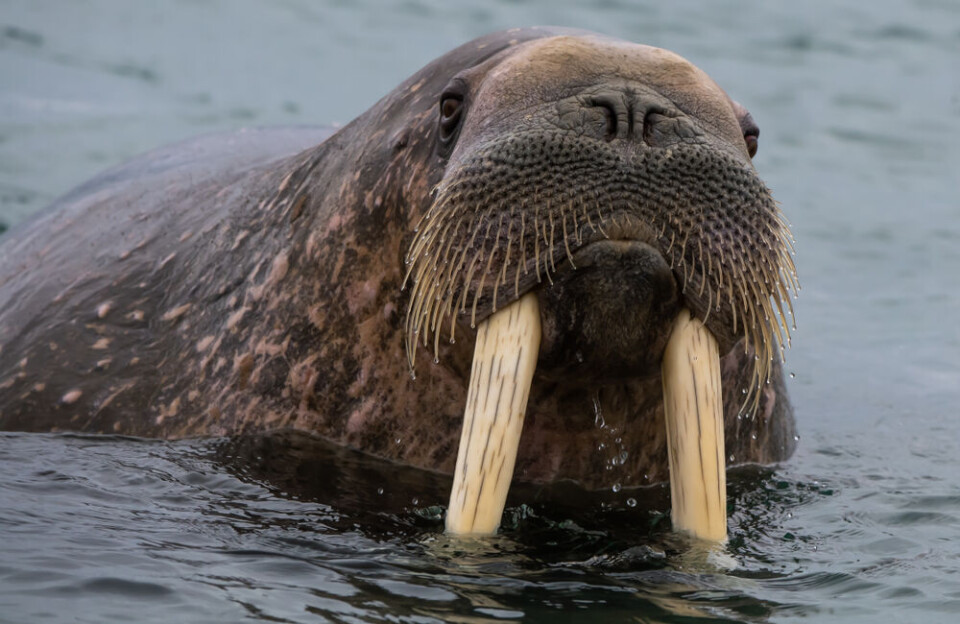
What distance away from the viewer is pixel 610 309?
206 inches

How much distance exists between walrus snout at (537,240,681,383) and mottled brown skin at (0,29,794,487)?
0.03 m

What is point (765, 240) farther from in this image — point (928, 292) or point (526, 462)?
point (928, 292)

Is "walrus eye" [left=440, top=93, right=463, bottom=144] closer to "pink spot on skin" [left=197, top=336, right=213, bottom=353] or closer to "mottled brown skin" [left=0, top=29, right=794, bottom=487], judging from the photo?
"mottled brown skin" [left=0, top=29, right=794, bottom=487]

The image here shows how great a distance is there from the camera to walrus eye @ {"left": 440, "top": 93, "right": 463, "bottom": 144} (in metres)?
5.85

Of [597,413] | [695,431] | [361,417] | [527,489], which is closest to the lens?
[695,431]

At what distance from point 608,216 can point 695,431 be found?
2.48 feet

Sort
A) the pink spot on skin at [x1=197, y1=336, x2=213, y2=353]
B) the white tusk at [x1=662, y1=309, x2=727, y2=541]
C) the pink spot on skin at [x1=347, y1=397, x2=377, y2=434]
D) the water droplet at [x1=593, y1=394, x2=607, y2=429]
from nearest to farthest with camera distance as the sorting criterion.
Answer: the white tusk at [x1=662, y1=309, x2=727, y2=541] → the water droplet at [x1=593, y1=394, x2=607, y2=429] → the pink spot on skin at [x1=347, y1=397, x2=377, y2=434] → the pink spot on skin at [x1=197, y1=336, x2=213, y2=353]

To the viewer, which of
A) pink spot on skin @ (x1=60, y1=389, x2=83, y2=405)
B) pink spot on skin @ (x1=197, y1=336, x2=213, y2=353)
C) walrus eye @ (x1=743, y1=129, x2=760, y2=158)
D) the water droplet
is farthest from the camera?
pink spot on skin @ (x1=60, y1=389, x2=83, y2=405)

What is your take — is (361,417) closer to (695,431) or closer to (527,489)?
(527,489)

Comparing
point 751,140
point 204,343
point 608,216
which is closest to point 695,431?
point 608,216

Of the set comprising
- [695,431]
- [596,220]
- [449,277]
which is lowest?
[695,431]

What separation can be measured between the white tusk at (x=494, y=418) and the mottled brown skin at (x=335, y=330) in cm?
9

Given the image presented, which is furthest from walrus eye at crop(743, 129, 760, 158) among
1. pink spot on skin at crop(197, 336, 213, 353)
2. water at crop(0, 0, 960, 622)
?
pink spot on skin at crop(197, 336, 213, 353)

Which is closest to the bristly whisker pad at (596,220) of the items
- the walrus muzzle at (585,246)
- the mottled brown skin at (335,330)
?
the walrus muzzle at (585,246)
